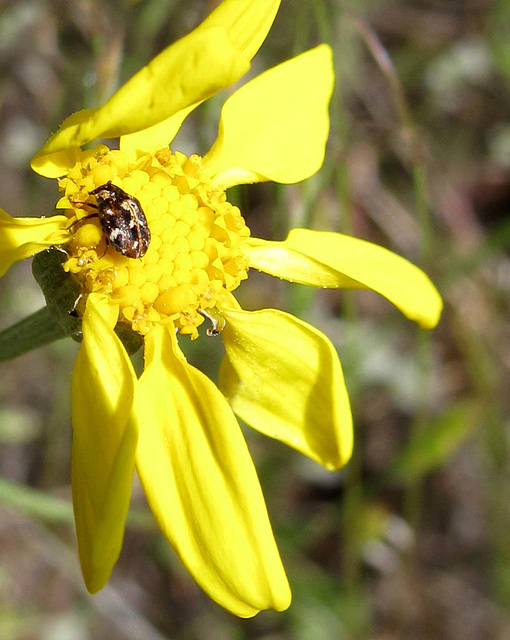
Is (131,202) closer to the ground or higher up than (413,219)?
higher up

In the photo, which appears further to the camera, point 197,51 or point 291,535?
point 291,535

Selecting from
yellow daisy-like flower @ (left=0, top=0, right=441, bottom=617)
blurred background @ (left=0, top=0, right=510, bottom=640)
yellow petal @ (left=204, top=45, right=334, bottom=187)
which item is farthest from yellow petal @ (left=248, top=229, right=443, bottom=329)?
blurred background @ (left=0, top=0, right=510, bottom=640)

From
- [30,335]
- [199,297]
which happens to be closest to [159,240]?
[199,297]

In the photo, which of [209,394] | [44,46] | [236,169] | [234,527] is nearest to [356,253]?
[236,169]

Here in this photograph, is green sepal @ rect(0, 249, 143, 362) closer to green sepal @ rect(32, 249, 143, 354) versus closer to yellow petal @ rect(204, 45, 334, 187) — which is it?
green sepal @ rect(32, 249, 143, 354)

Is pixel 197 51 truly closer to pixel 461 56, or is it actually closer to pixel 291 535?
pixel 291 535

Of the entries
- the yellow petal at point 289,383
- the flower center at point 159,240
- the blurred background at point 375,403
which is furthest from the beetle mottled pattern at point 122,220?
the blurred background at point 375,403
